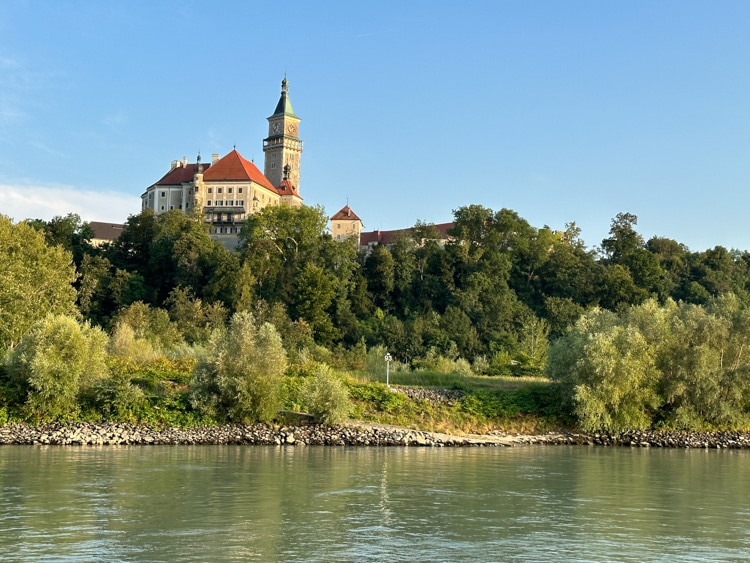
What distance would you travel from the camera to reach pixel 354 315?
76188mm

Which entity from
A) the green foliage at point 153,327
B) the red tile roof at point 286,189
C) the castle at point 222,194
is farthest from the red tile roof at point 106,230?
the green foliage at point 153,327

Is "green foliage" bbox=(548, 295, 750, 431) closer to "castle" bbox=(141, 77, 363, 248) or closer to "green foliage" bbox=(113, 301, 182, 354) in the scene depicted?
"green foliage" bbox=(113, 301, 182, 354)

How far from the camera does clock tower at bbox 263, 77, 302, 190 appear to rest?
127000 mm

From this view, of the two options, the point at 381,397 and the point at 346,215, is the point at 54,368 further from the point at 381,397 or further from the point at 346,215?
the point at 346,215

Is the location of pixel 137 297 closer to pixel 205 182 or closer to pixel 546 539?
pixel 205 182

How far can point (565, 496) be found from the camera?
21.4m

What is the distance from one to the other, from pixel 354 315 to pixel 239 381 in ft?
139

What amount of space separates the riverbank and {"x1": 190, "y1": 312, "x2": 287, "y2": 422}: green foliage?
2.32 feet

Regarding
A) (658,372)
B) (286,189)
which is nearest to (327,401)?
(658,372)

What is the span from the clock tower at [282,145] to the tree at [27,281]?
76.3m

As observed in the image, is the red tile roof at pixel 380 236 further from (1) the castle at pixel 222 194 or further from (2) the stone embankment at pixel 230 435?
(2) the stone embankment at pixel 230 435

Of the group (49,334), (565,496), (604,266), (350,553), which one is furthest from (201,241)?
(350,553)

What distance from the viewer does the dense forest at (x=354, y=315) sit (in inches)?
1366

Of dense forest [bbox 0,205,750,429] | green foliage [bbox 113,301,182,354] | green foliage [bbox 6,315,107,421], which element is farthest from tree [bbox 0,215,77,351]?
green foliage [bbox 6,315,107,421]
